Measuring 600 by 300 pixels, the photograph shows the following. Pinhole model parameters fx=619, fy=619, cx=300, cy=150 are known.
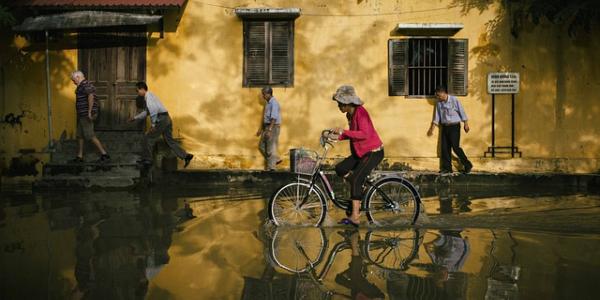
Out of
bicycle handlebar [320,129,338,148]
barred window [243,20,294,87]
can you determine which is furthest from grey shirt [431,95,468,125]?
bicycle handlebar [320,129,338,148]

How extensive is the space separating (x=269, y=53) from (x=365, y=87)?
2.07 meters

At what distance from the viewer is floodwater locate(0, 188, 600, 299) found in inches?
193

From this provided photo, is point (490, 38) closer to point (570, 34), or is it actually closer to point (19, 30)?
point (570, 34)

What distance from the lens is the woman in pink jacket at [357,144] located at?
6.96 meters

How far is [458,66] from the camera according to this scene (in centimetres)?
1248

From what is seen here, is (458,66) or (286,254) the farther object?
(458,66)

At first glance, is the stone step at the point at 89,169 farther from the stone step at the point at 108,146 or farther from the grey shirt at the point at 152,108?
the grey shirt at the point at 152,108

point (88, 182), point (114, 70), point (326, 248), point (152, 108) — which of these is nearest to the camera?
point (326, 248)

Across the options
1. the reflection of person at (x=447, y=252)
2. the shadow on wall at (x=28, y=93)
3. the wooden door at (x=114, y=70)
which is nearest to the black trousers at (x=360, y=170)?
the reflection of person at (x=447, y=252)

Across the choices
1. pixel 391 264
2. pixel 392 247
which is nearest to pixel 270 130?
pixel 392 247

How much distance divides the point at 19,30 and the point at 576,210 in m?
9.92

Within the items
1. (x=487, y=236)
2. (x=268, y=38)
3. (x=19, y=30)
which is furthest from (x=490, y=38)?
(x=19, y=30)

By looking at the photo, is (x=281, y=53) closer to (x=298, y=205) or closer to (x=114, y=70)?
(x=114, y=70)

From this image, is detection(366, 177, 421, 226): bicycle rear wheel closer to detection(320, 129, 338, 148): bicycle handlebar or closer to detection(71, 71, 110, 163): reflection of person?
detection(320, 129, 338, 148): bicycle handlebar
